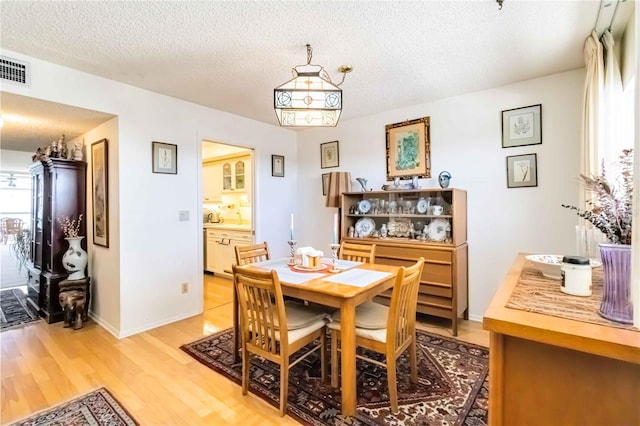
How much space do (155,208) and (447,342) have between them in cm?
321

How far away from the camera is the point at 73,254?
333 centimetres

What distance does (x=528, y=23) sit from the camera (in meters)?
2.04

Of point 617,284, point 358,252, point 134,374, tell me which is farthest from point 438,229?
point 134,374

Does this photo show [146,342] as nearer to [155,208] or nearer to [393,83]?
[155,208]

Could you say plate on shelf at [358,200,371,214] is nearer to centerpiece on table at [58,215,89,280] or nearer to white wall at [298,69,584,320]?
white wall at [298,69,584,320]

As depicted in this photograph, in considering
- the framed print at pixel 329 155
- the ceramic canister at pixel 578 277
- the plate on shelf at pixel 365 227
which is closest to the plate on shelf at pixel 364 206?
the plate on shelf at pixel 365 227

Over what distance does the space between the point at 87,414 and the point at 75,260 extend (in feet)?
6.66

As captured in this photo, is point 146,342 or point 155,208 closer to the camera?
point 146,342

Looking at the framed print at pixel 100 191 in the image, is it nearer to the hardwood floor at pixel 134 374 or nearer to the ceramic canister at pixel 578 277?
the hardwood floor at pixel 134 374

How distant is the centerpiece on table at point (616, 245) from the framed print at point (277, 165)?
3789 millimetres

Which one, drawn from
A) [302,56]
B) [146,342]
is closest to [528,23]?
[302,56]

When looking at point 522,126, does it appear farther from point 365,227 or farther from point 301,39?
point 301,39

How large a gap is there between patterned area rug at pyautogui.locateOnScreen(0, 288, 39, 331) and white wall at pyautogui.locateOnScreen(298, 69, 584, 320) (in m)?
4.36

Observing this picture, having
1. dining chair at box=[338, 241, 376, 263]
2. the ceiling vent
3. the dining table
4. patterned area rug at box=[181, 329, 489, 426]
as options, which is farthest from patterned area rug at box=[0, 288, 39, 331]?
dining chair at box=[338, 241, 376, 263]
